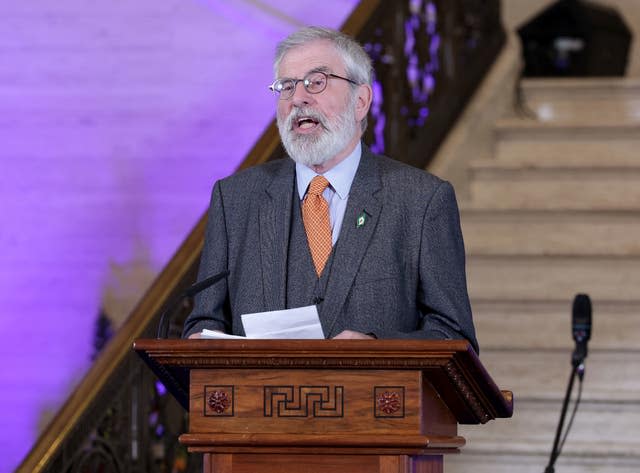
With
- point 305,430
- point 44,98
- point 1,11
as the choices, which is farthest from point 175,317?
point 1,11

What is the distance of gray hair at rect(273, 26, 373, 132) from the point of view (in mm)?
3570

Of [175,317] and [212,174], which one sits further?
[212,174]

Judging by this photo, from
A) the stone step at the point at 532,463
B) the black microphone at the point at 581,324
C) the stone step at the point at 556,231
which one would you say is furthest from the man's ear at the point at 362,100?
the stone step at the point at 556,231

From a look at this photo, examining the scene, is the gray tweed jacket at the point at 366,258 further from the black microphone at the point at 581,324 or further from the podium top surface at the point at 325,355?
the black microphone at the point at 581,324

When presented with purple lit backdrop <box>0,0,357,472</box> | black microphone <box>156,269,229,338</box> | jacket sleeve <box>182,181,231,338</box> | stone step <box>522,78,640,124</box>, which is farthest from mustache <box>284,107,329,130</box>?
stone step <box>522,78,640,124</box>

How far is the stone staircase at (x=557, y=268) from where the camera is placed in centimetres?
586

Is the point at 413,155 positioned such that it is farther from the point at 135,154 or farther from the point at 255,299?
the point at 255,299

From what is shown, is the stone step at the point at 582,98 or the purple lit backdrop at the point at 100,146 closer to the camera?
the purple lit backdrop at the point at 100,146

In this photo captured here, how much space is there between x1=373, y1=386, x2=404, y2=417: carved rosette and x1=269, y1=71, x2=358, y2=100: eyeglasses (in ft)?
3.00

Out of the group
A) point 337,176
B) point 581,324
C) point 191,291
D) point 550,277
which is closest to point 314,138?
point 337,176

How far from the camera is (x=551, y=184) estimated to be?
23.9 feet

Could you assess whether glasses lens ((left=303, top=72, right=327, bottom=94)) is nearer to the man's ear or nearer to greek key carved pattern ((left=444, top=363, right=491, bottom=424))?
the man's ear

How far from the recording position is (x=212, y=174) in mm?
8039

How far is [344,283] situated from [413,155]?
3.85 m
